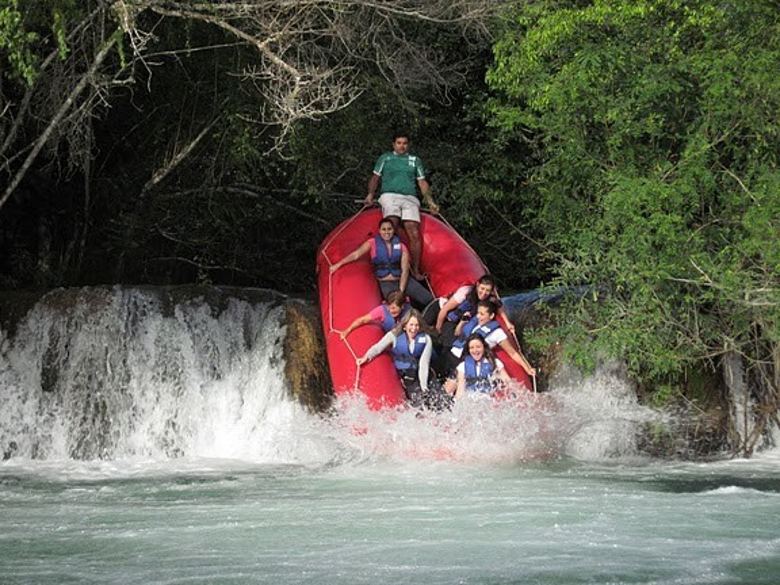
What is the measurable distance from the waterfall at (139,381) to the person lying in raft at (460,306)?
1248mm

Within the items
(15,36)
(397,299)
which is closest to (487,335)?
(397,299)

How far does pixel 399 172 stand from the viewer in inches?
583

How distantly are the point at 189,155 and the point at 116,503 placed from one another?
6913mm

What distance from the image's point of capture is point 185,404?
14078mm

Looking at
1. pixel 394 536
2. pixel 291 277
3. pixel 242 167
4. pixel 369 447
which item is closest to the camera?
pixel 394 536

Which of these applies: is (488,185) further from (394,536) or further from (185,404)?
(394,536)

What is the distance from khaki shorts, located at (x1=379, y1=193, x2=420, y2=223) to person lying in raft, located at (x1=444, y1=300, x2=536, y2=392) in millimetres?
1427

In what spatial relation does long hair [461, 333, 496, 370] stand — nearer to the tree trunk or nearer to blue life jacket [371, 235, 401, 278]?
blue life jacket [371, 235, 401, 278]

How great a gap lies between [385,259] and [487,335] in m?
1.28

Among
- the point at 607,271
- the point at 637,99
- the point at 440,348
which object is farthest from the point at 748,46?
the point at 440,348

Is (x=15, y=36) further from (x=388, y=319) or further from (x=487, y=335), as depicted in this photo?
(x=487, y=335)

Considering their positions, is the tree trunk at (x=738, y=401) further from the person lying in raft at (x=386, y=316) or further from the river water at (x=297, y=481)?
the person lying in raft at (x=386, y=316)

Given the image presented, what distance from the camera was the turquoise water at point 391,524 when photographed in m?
8.89

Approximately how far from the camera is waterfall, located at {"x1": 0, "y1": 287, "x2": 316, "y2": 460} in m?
13.8
